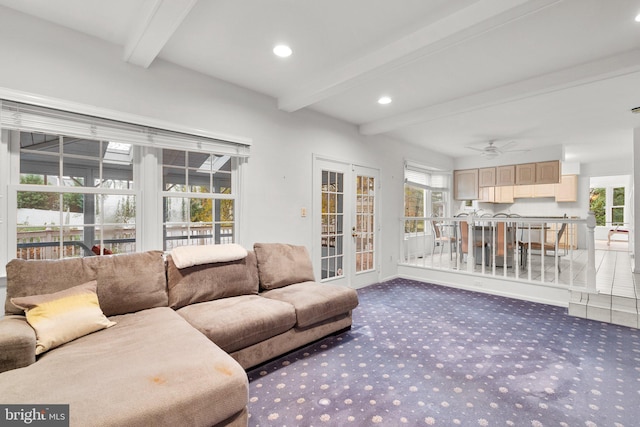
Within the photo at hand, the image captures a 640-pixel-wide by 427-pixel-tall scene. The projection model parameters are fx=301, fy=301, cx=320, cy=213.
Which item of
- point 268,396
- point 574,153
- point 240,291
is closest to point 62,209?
point 240,291

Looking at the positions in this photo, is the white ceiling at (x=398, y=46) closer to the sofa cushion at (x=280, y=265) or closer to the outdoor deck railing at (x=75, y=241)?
the outdoor deck railing at (x=75, y=241)

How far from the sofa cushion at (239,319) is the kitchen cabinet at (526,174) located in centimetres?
666

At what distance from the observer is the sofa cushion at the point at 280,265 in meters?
3.16

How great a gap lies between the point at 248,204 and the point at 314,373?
1.96m

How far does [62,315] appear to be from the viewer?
71.8 inches

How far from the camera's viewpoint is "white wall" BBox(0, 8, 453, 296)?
7.47 feet

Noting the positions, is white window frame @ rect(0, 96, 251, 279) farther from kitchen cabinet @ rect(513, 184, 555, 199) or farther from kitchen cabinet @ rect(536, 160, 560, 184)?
kitchen cabinet @ rect(513, 184, 555, 199)

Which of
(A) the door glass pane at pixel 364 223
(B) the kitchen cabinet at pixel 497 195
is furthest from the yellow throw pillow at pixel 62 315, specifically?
(B) the kitchen cabinet at pixel 497 195

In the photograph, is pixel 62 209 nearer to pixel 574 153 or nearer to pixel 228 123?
pixel 228 123

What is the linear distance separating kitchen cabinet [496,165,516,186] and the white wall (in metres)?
3.33

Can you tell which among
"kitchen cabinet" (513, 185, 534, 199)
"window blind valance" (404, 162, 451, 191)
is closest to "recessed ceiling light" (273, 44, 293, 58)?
"window blind valance" (404, 162, 451, 191)

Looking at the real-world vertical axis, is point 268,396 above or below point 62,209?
below

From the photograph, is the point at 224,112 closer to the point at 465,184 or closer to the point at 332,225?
the point at 332,225

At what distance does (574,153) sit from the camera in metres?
6.86
